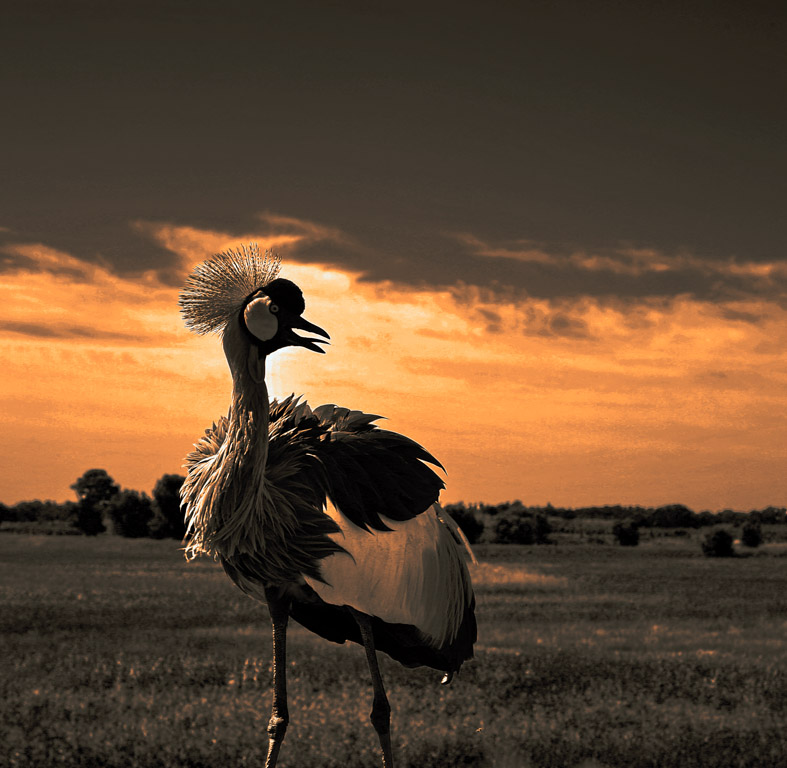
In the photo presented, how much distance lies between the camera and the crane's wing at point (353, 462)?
198 inches

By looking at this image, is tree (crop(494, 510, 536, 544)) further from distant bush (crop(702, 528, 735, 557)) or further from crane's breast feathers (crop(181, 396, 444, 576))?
crane's breast feathers (crop(181, 396, 444, 576))

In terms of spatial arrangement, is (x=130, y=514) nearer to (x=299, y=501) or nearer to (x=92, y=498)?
(x=92, y=498)

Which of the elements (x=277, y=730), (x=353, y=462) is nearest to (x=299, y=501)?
(x=353, y=462)

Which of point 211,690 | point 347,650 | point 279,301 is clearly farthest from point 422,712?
point 279,301

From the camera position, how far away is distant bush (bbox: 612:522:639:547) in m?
55.0

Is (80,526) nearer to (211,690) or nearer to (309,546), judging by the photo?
(211,690)

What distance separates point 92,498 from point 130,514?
1021 cm

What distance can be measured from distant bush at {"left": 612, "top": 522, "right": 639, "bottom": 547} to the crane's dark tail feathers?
51.6 m

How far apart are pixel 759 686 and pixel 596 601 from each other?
1363 centimetres

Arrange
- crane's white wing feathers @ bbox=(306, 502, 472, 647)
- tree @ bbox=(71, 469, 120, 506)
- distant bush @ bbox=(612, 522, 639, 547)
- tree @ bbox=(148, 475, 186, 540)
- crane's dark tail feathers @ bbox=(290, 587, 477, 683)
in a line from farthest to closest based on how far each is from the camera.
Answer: tree @ bbox=(71, 469, 120, 506) < distant bush @ bbox=(612, 522, 639, 547) < tree @ bbox=(148, 475, 186, 540) < crane's dark tail feathers @ bbox=(290, 587, 477, 683) < crane's white wing feathers @ bbox=(306, 502, 472, 647)

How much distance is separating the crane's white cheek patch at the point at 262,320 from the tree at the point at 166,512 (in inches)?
1569

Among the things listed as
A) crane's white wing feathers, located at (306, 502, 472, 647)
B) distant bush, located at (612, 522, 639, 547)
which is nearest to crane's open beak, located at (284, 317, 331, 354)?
crane's white wing feathers, located at (306, 502, 472, 647)

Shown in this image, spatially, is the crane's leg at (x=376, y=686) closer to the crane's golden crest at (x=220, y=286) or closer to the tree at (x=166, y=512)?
the crane's golden crest at (x=220, y=286)

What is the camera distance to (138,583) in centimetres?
3017
